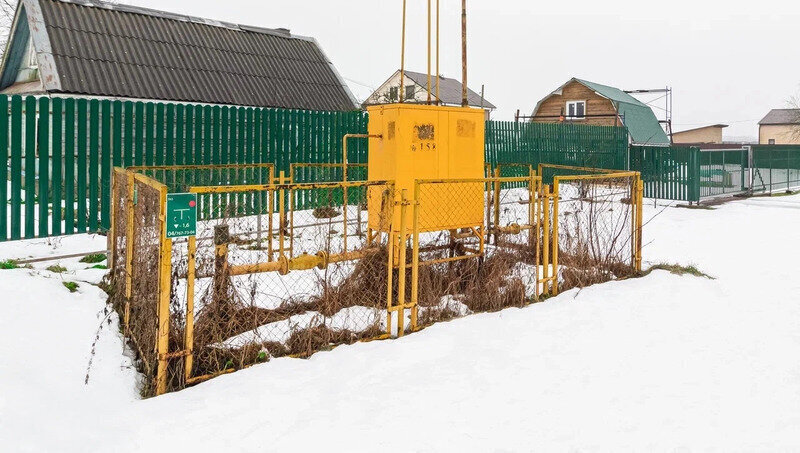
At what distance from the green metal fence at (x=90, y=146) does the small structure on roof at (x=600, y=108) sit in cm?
2594

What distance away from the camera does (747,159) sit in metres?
22.1

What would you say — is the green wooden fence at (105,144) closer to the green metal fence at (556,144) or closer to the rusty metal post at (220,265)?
the rusty metal post at (220,265)

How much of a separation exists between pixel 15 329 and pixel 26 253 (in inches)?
161

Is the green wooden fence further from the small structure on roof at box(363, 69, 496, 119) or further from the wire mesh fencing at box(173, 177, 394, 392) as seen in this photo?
the small structure on roof at box(363, 69, 496, 119)

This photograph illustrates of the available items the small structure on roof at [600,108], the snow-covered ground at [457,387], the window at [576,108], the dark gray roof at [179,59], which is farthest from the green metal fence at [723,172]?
the window at [576,108]

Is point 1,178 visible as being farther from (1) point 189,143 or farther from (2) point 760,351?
(2) point 760,351

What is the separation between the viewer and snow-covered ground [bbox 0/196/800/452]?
4.02m

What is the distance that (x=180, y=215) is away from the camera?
4672mm

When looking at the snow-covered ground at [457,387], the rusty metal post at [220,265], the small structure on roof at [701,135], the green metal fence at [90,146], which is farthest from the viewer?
the small structure on roof at [701,135]

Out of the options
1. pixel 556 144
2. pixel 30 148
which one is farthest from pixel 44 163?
pixel 556 144

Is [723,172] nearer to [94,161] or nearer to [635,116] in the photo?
[94,161]

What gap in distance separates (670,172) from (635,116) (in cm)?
1900

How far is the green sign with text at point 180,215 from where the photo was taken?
4.64 metres

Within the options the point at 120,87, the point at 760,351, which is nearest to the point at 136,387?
the point at 760,351
